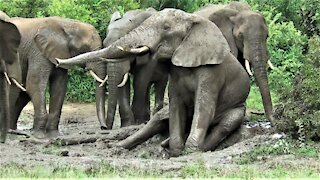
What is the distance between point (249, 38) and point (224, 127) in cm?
338

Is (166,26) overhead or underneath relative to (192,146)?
overhead

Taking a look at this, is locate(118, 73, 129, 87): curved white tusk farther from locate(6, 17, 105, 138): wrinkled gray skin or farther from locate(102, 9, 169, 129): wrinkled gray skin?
locate(6, 17, 105, 138): wrinkled gray skin

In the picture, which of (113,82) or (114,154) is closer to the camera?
(114,154)

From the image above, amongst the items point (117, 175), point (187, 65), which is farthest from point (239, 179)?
point (187, 65)

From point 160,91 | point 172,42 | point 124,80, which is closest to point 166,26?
point 172,42

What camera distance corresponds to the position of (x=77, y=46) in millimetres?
18297

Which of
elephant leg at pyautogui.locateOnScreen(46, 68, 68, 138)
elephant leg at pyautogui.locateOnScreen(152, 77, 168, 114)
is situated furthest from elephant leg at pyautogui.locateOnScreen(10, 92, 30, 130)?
elephant leg at pyautogui.locateOnScreen(152, 77, 168, 114)

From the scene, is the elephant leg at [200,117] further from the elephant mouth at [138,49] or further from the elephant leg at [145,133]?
the elephant leg at [145,133]

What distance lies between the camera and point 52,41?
18094 mm

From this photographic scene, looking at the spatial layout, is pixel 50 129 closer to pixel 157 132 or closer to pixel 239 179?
pixel 157 132

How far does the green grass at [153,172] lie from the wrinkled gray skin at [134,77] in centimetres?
695

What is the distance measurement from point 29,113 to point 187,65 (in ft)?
35.7

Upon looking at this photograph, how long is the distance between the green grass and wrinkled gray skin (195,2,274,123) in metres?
6.09

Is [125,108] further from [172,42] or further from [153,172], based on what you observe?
[153,172]
